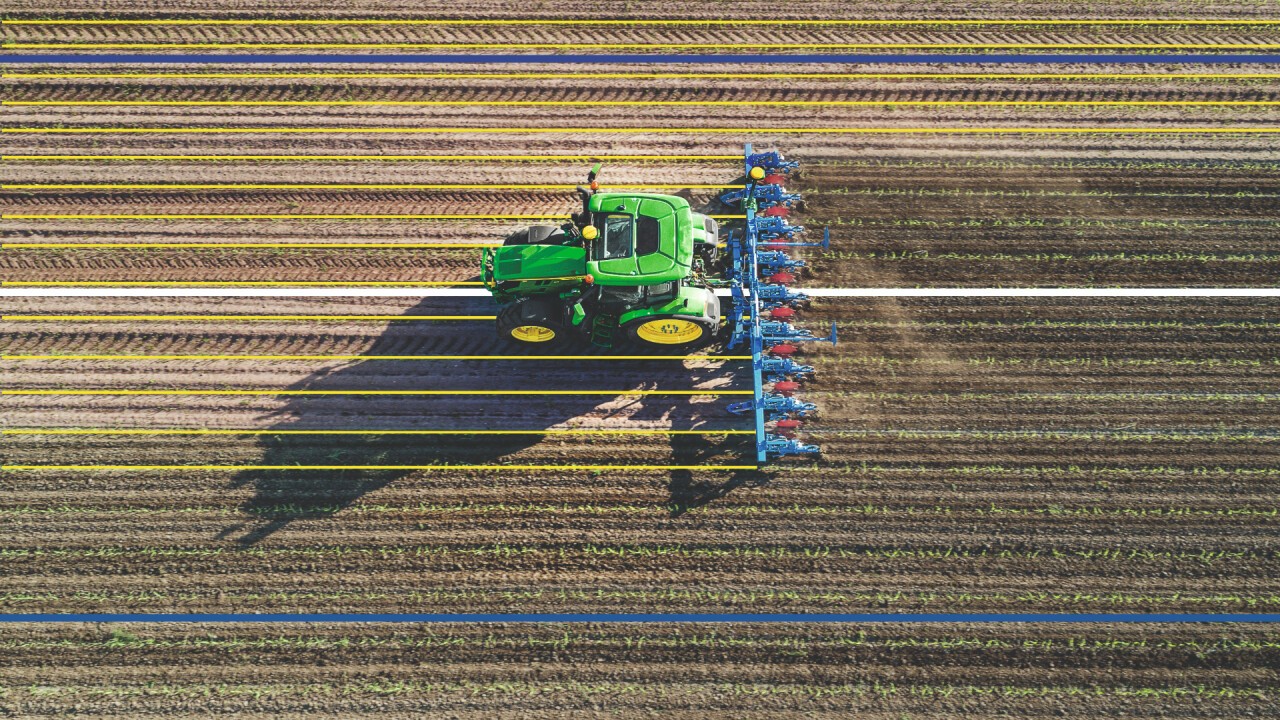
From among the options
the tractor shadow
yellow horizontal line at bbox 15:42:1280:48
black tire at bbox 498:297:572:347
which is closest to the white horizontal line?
the tractor shadow

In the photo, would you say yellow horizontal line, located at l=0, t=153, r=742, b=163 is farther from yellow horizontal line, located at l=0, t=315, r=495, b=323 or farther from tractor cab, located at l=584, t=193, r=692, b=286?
yellow horizontal line, located at l=0, t=315, r=495, b=323

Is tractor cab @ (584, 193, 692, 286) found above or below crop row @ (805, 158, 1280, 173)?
below

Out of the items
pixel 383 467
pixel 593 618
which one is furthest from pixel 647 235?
pixel 593 618

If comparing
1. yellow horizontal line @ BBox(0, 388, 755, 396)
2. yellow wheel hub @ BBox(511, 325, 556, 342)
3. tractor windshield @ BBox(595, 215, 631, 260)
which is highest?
tractor windshield @ BBox(595, 215, 631, 260)

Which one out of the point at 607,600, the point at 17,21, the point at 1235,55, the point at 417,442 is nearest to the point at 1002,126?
the point at 1235,55

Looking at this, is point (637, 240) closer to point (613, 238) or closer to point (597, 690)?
point (613, 238)

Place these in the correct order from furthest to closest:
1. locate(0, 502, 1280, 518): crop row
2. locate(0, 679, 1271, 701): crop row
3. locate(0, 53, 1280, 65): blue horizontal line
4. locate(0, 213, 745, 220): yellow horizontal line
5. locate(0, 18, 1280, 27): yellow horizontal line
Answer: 1. locate(0, 18, 1280, 27): yellow horizontal line
2. locate(0, 53, 1280, 65): blue horizontal line
3. locate(0, 213, 745, 220): yellow horizontal line
4. locate(0, 502, 1280, 518): crop row
5. locate(0, 679, 1271, 701): crop row
